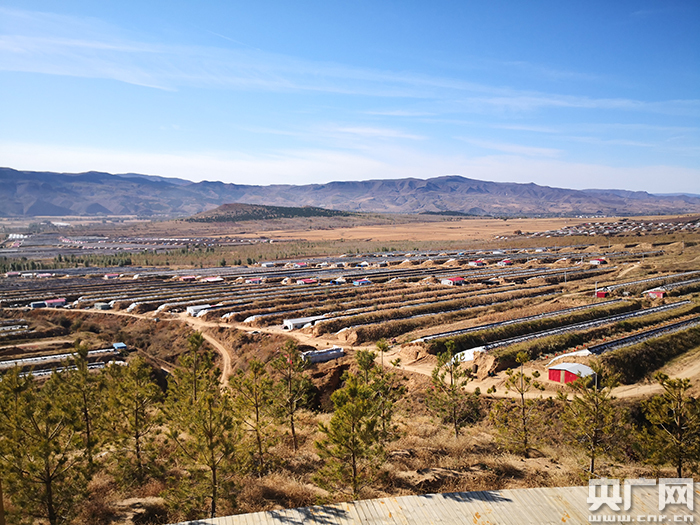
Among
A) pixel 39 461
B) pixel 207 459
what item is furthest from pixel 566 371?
pixel 39 461

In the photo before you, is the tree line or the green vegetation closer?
the tree line

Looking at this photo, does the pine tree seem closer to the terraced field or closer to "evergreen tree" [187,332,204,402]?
"evergreen tree" [187,332,204,402]

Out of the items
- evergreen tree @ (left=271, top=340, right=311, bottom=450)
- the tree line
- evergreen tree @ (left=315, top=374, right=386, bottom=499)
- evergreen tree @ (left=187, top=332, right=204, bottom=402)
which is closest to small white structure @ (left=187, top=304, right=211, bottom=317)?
the tree line

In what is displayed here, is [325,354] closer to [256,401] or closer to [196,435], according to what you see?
[256,401]

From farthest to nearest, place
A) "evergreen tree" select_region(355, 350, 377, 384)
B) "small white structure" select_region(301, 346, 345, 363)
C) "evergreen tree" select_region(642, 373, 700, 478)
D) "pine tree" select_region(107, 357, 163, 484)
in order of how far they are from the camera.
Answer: "small white structure" select_region(301, 346, 345, 363), "evergreen tree" select_region(355, 350, 377, 384), "pine tree" select_region(107, 357, 163, 484), "evergreen tree" select_region(642, 373, 700, 478)

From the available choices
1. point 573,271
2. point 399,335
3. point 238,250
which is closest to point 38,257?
point 238,250

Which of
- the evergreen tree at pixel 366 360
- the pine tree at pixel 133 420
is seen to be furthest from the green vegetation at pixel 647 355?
the pine tree at pixel 133 420

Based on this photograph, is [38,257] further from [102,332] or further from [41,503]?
[41,503]
